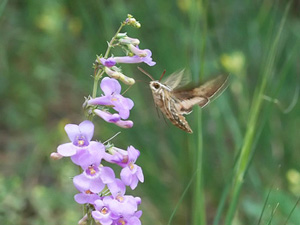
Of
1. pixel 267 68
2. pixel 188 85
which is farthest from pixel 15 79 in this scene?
pixel 188 85

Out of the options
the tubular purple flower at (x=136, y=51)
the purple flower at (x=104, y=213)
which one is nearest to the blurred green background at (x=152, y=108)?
the tubular purple flower at (x=136, y=51)

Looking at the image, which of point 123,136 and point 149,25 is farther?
point 149,25

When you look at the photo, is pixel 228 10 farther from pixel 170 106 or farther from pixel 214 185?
pixel 170 106

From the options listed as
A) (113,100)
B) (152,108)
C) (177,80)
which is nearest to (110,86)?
(113,100)

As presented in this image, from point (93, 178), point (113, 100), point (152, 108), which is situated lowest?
point (152, 108)

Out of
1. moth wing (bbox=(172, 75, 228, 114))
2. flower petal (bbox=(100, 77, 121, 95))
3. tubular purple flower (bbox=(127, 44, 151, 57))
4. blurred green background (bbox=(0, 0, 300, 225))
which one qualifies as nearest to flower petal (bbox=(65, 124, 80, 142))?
flower petal (bbox=(100, 77, 121, 95))

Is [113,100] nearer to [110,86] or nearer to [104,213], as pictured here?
[110,86]

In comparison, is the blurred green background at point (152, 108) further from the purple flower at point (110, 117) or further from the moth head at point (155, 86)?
the purple flower at point (110, 117)
